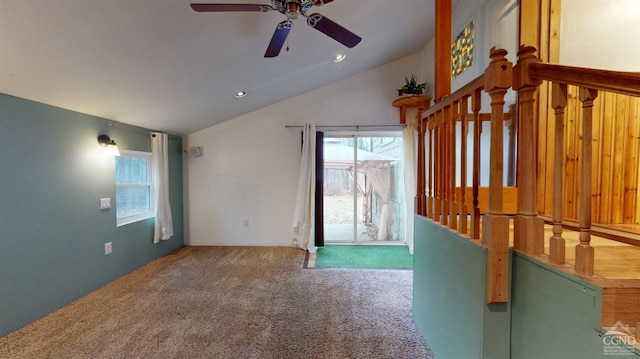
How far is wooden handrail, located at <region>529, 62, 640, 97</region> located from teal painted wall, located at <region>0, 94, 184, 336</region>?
3.47m

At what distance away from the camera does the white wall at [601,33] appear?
1861mm

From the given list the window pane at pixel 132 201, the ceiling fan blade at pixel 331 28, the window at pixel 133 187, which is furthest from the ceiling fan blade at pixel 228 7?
the window pane at pixel 132 201

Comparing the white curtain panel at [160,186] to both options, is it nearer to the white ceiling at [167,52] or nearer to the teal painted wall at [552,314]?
the white ceiling at [167,52]

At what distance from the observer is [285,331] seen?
2209 millimetres

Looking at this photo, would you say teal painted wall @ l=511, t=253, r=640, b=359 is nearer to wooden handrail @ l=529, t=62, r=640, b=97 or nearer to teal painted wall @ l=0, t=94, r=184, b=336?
wooden handrail @ l=529, t=62, r=640, b=97

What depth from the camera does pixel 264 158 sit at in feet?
15.2

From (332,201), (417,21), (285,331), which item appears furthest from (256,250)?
(417,21)

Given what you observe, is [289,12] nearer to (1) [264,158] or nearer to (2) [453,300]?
(2) [453,300]

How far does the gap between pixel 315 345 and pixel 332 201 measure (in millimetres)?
2877

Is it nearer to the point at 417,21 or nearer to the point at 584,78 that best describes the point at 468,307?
the point at 584,78

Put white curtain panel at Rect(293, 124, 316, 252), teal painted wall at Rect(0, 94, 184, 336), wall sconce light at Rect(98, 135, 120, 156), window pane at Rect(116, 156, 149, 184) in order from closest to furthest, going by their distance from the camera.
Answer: teal painted wall at Rect(0, 94, 184, 336) < wall sconce light at Rect(98, 135, 120, 156) < window pane at Rect(116, 156, 149, 184) < white curtain panel at Rect(293, 124, 316, 252)

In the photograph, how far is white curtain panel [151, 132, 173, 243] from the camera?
3.87 meters

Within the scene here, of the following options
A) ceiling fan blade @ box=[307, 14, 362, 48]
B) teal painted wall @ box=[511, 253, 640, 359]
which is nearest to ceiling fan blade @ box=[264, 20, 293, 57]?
ceiling fan blade @ box=[307, 14, 362, 48]

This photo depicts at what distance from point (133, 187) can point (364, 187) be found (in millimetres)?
3512
